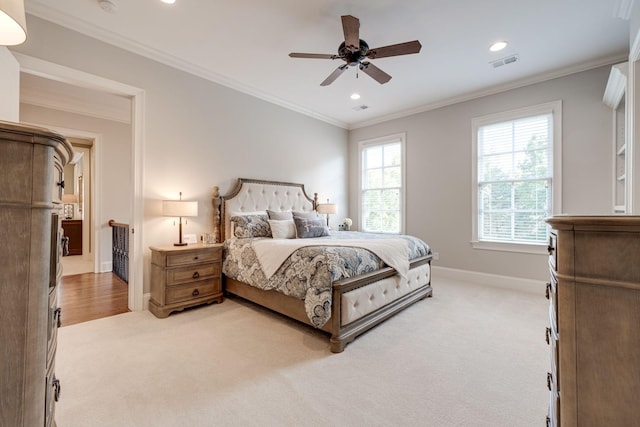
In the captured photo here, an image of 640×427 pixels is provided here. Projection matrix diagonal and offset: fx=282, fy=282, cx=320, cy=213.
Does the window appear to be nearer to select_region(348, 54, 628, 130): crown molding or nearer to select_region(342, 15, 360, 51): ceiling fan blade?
select_region(348, 54, 628, 130): crown molding

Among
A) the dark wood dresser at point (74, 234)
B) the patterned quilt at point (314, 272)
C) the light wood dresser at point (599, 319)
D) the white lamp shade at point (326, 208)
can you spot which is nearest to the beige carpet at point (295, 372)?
the patterned quilt at point (314, 272)

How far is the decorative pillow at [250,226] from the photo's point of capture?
3.70 m

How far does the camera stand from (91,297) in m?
3.65

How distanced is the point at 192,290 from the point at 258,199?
1.67 metres

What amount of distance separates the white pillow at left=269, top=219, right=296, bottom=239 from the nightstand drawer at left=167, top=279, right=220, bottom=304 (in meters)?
0.92

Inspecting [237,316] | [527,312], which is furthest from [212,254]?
[527,312]

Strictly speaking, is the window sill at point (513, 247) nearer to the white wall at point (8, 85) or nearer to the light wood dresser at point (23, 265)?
the light wood dresser at point (23, 265)

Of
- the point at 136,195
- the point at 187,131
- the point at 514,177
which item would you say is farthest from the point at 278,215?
the point at 514,177

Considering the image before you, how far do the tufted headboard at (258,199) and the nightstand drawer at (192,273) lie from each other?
603 millimetres

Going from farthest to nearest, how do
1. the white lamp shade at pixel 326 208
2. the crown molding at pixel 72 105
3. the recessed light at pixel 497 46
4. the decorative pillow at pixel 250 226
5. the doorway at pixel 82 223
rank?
the doorway at pixel 82 223 < the white lamp shade at pixel 326 208 < the crown molding at pixel 72 105 < the decorative pillow at pixel 250 226 < the recessed light at pixel 497 46

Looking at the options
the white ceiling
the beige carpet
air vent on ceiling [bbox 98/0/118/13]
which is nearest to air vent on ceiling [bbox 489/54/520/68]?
the white ceiling

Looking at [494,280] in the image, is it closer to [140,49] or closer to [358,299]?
[358,299]

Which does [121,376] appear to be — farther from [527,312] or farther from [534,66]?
[534,66]

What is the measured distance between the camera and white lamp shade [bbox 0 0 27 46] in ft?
2.86
